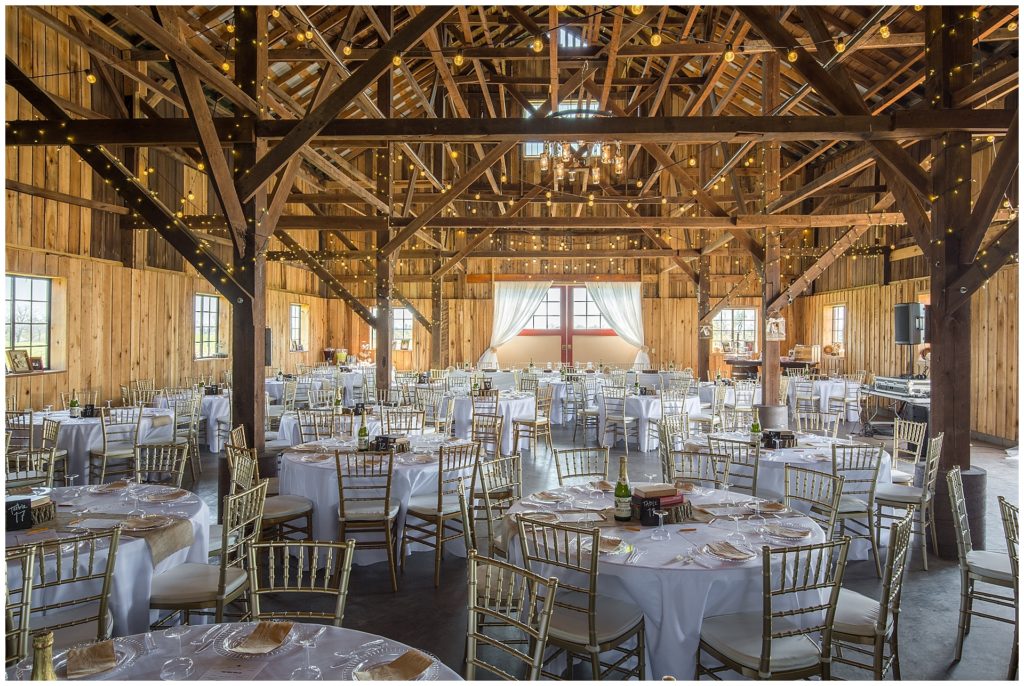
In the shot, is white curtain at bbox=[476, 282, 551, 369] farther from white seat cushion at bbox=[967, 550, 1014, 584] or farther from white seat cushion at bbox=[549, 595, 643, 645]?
white seat cushion at bbox=[549, 595, 643, 645]

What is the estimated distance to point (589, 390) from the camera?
42.8 feet

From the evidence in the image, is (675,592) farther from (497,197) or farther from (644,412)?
(497,197)

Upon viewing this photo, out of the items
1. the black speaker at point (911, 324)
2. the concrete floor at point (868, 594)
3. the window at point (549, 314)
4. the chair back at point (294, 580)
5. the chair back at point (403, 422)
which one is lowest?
the concrete floor at point (868, 594)

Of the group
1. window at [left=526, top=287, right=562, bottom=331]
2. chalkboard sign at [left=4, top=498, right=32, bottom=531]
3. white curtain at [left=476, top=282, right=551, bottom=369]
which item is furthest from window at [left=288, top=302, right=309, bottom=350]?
chalkboard sign at [left=4, top=498, right=32, bottom=531]

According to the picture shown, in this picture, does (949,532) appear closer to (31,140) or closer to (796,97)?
(796,97)

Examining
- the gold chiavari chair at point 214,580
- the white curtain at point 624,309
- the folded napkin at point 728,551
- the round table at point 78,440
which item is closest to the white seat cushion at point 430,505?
the gold chiavari chair at point 214,580

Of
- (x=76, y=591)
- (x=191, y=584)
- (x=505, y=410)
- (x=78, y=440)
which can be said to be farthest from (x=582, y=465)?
(x=78, y=440)

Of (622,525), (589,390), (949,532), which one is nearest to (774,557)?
(622,525)

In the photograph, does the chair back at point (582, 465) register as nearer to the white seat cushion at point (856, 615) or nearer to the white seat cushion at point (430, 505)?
the white seat cushion at point (430, 505)

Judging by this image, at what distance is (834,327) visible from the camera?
17766 millimetres

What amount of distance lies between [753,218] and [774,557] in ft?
26.1

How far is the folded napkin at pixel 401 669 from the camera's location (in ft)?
6.95

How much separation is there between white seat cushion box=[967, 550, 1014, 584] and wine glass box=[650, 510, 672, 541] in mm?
2028

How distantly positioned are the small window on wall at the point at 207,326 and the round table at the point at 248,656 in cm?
1267
